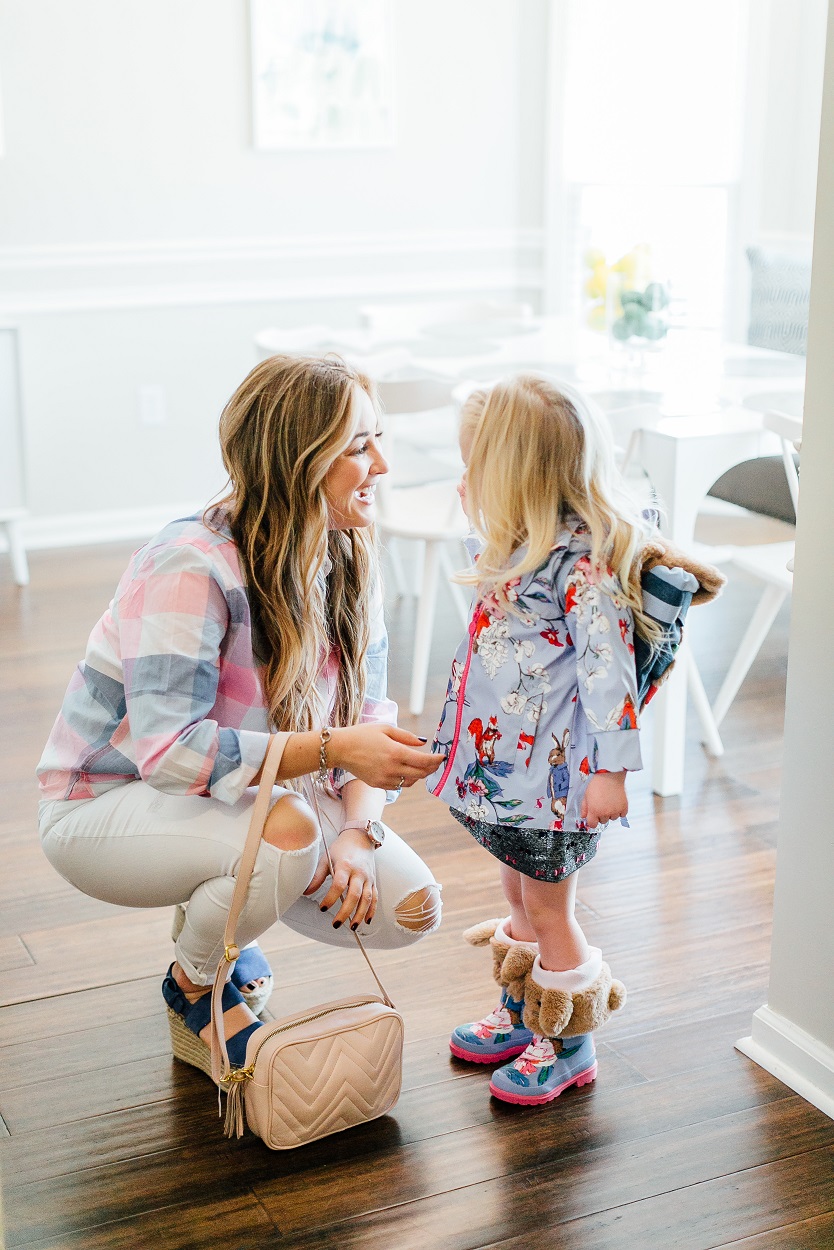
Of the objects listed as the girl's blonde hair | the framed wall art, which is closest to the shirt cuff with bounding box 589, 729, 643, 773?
the girl's blonde hair

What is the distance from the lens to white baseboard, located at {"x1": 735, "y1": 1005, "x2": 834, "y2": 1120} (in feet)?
5.71

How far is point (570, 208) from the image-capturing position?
17.1ft

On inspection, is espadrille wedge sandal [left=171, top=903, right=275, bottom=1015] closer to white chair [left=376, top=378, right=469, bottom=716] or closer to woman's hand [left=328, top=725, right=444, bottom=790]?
woman's hand [left=328, top=725, right=444, bottom=790]

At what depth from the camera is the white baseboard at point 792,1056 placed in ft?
5.71

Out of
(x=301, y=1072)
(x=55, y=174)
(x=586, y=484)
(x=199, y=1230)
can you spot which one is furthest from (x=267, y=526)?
(x=55, y=174)

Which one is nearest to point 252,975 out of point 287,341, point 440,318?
point 287,341

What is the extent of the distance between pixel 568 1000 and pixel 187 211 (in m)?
3.59

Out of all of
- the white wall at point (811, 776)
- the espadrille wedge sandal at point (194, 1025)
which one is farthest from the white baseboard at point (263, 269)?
the white wall at point (811, 776)

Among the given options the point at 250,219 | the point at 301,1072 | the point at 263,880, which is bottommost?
the point at 301,1072

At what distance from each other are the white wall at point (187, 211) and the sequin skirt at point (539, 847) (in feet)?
9.52

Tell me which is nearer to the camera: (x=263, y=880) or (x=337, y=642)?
(x=263, y=880)

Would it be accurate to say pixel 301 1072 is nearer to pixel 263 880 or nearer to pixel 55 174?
pixel 263 880

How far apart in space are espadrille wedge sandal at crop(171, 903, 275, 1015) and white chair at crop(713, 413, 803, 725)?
112 cm

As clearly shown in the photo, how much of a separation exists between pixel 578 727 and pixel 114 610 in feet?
1.93
